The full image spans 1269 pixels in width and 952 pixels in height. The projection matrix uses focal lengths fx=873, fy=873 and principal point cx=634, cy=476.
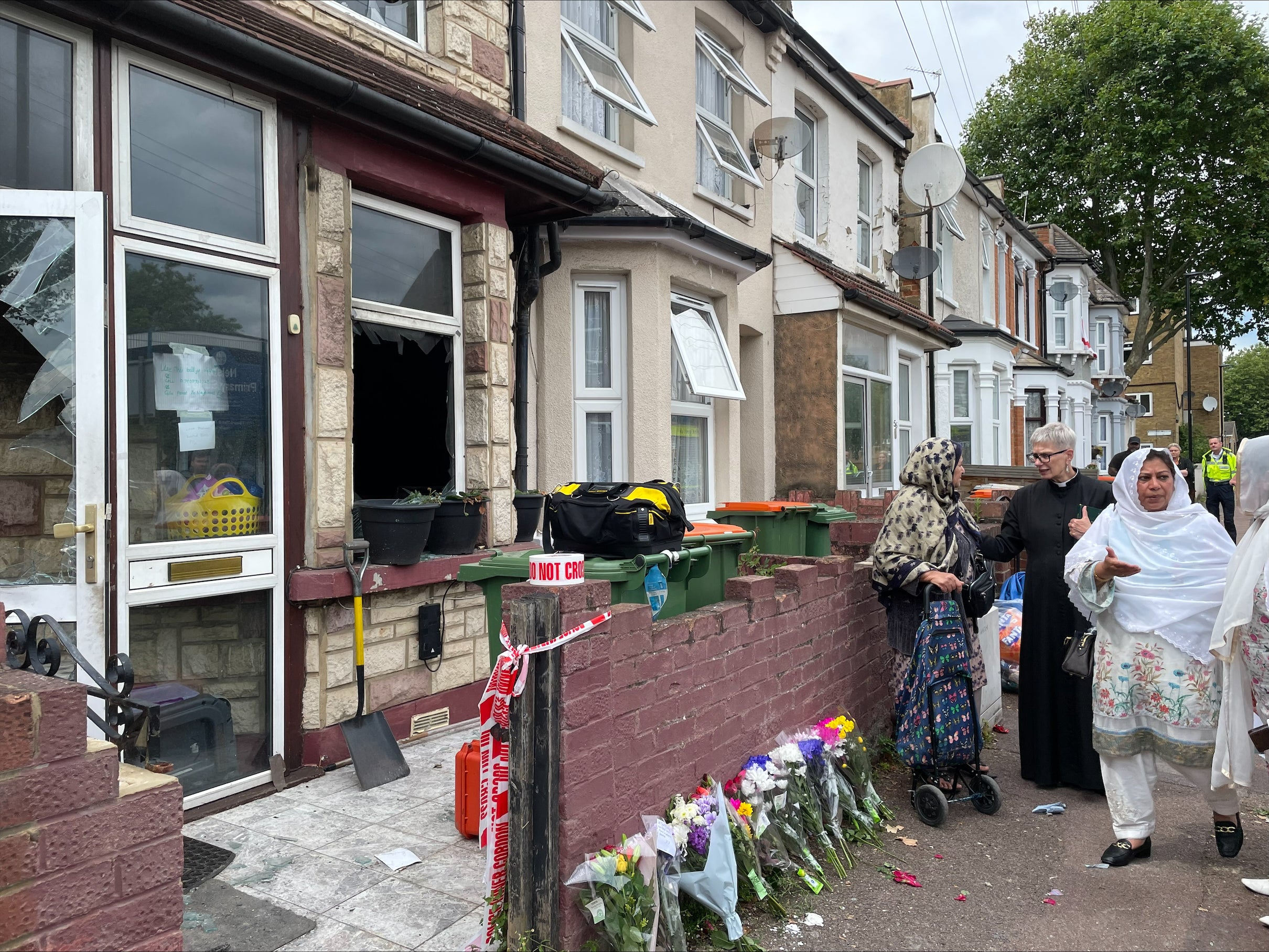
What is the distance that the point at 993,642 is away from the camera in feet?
20.5

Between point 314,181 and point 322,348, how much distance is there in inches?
34.7

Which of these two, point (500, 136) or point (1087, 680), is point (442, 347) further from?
point (1087, 680)

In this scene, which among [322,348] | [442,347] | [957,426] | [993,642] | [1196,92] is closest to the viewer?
[322,348]

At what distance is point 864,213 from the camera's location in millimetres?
13078

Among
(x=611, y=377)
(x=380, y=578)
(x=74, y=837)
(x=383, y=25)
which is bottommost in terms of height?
(x=74, y=837)

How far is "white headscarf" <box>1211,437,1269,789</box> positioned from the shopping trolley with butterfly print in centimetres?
107

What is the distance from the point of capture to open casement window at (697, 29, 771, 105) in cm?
888

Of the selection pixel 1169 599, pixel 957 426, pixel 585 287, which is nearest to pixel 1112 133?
pixel 957 426

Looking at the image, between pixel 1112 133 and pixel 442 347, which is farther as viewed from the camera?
pixel 1112 133

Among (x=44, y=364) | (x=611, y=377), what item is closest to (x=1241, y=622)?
(x=611, y=377)

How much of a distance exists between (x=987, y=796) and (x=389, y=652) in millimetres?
3360

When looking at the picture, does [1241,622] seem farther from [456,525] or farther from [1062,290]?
[1062,290]

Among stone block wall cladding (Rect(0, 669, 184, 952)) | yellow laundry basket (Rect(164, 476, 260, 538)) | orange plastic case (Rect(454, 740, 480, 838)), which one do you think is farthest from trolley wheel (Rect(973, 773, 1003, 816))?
yellow laundry basket (Rect(164, 476, 260, 538))

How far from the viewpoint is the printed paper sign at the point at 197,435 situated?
162 inches
